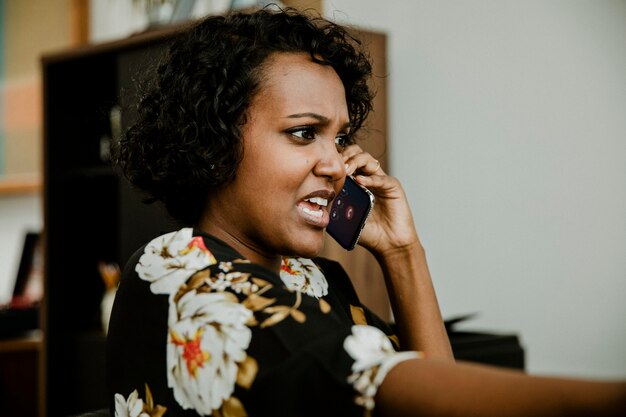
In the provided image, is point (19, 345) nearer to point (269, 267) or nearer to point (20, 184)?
point (20, 184)

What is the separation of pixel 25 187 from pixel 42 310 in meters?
1.01

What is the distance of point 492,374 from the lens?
727mm

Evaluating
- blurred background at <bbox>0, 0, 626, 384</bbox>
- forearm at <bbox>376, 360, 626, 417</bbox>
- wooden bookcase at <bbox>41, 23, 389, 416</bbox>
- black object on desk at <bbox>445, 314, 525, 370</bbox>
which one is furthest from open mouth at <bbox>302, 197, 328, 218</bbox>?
wooden bookcase at <bbox>41, 23, 389, 416</bbox>

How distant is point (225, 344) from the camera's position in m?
0.84

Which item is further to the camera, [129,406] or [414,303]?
[414,303]

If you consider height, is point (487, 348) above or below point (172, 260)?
below

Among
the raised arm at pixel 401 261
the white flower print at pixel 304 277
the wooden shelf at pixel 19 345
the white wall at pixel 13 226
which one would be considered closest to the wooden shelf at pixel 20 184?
the white wall at pixel 13 226

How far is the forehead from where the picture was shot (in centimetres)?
119

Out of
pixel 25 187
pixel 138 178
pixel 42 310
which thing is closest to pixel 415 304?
pixel 138 178

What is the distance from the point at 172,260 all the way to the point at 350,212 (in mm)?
656

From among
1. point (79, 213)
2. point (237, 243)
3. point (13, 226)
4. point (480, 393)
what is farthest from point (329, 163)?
point (13, 226)

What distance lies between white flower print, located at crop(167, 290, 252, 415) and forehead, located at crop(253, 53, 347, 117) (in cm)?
39

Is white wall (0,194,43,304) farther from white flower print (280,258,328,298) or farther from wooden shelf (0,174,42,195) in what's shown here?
white flower print (280,258,328,298)

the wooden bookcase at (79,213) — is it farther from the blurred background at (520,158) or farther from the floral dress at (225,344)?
the floral dress at (225,344)
